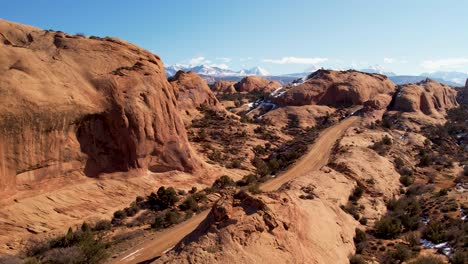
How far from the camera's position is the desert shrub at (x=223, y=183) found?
3638 centimetres

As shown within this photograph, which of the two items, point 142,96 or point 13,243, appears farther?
point 142,96

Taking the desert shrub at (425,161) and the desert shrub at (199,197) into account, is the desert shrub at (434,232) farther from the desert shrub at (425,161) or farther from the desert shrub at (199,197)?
the desert shrub at (425,161)

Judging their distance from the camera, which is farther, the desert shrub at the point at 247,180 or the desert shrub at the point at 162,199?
the desert shrub at the point at 247,180

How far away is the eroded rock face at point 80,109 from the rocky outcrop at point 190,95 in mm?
17221

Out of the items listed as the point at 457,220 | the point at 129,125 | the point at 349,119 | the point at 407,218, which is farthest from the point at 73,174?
the point at 349,119

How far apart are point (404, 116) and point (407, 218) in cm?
4655

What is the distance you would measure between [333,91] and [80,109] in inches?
2569

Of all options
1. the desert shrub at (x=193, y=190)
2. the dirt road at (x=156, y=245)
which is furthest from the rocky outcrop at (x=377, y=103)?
the dirt road at (x=156, y=245)

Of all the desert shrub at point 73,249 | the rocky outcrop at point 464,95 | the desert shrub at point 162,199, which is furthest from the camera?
the rocky outcrop at point 464,95

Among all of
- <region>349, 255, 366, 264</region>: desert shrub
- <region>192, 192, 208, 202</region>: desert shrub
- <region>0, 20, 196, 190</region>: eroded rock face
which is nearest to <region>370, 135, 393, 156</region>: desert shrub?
<region>0, 20, 196, 190</region>: eroded rock face

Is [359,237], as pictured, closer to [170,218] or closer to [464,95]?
[170,218]

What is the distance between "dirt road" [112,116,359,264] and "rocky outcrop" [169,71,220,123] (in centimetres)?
1928

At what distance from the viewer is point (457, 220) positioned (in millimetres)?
24641

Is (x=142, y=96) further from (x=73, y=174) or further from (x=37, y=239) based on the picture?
(x=37, y=239)
